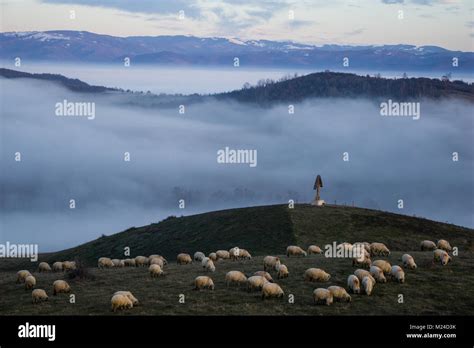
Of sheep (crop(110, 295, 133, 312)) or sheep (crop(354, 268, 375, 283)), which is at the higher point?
sheep (crop(354, 268, 375, 283))

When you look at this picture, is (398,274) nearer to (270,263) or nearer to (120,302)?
(270,263)

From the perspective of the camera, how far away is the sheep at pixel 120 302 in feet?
116

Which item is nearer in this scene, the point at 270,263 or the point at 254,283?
the point at 254,283

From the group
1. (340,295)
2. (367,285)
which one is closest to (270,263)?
(367,285)

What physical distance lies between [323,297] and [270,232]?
105ft

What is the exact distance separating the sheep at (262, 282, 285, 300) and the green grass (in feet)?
2.47

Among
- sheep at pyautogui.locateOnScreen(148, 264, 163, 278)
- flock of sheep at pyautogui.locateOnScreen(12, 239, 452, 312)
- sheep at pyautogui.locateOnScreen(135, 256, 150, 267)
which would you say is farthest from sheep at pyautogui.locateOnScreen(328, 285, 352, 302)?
sheep at pyautogui.locateOnScreen(135, 256, 150, 267)

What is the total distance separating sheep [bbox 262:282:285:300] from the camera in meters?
37.2

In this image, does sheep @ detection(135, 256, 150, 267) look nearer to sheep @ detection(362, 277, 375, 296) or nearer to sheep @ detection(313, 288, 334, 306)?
sheep @ detection(313, 288, 334, 306)

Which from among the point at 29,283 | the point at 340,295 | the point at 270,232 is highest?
the point at 270,232

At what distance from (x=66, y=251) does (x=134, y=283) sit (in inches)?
1588

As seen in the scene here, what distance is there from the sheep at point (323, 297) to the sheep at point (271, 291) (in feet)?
6.88

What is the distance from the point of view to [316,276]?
135ft
